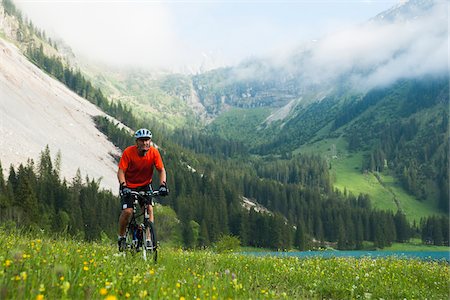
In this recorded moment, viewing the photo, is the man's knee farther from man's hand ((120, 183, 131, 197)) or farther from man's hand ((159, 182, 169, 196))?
man's hand ((159, 182, 169, 196))

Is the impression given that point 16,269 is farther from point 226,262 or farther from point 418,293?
point 418,293

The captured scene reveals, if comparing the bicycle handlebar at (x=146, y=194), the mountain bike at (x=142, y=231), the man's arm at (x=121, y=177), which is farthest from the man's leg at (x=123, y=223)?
the man's arm at (x=121, y=177)

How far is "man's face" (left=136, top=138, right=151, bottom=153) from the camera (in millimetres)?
13945

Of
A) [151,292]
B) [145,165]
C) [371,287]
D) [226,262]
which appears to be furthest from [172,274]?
[371,287]

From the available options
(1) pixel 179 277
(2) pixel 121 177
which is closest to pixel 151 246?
(2) pixel 121 177

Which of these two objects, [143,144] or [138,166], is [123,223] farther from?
[143,144]

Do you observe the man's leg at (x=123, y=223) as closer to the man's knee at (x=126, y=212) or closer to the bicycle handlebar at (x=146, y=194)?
the man's knee at (x=126, y=212)

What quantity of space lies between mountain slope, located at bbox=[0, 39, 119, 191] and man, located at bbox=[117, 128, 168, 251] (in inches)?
4914

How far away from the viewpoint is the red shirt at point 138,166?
46.2ft

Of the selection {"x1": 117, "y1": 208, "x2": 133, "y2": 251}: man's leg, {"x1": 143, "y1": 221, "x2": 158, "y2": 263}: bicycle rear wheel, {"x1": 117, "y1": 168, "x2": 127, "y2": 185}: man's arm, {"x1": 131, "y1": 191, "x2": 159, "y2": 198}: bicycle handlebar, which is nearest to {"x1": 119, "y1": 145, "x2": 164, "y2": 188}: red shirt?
{"x1": 117, "y1": 168, "x2": 127, "y2": 185}: man's arm

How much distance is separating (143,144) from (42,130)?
156013mm

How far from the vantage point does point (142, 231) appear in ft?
44.6

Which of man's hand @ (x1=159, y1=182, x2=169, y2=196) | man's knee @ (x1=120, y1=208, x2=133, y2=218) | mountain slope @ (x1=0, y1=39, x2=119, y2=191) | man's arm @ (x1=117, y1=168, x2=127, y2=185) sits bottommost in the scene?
man's knee @ (x1=120, y1=208, x2=133, y2=218)

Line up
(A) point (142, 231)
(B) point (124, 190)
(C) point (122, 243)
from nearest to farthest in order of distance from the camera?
(B) point (124, 190) → (A) point (142, 231) → (C) point (122, 243)
